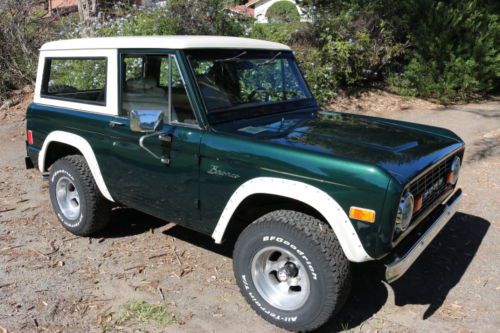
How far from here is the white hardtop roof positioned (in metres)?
3.31

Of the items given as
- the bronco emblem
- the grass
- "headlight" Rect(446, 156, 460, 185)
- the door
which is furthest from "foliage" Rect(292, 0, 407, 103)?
the grass

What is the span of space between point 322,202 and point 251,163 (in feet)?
1.71

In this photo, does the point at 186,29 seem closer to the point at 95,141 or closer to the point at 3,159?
the point at 3,159

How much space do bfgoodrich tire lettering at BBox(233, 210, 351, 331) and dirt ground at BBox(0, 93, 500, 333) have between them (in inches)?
6.9

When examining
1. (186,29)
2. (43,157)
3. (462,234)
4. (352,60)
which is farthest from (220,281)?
(352,60)

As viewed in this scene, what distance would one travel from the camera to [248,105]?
353 centimetres

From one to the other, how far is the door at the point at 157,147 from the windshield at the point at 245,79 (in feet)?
0.62

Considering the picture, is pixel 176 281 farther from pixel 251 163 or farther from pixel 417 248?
pixel 417 248

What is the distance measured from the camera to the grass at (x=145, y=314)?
3.10 meters

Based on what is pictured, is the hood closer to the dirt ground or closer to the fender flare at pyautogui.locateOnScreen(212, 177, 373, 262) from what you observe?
the fender flare at pyautogui.locateOnScreen(212, 177, 373, 262)

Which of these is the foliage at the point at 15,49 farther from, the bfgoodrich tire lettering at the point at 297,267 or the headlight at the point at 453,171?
the headlight at the point at 453,171

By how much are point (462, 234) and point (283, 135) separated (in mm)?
2355

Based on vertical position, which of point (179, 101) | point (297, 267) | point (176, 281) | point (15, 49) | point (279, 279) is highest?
point (179, 101)

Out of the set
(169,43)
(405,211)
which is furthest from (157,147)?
(405,211)
